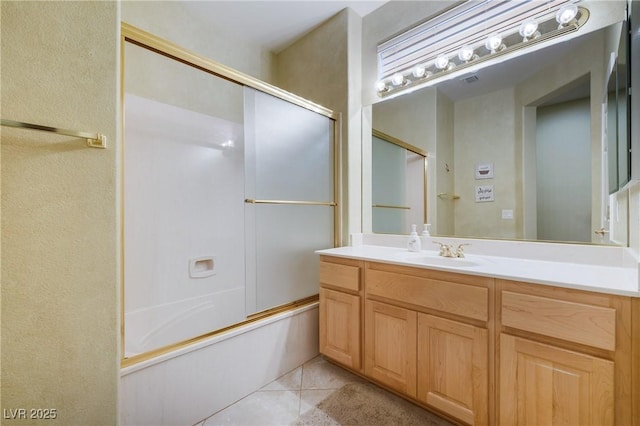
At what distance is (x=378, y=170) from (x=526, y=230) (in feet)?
3.80

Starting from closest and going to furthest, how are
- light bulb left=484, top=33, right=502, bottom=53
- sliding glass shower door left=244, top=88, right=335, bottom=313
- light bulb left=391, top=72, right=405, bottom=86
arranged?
light bulb left=484, top=33, right=502, bottom=53 < sliding glass shower door left=244, top=88, right=335, bottom=313 < light bulb left=391, top=72, right=405, bottom=86

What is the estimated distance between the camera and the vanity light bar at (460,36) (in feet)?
4.73

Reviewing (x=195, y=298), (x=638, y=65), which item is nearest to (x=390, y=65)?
(x=638, y=65)

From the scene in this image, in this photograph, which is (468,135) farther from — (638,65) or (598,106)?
(638,65)

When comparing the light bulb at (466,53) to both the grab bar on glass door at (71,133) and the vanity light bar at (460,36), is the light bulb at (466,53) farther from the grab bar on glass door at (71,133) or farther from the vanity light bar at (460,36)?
the grab bar on glass door at (71,133)

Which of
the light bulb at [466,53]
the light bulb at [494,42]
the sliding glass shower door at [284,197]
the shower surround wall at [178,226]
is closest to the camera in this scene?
the light bulb at [494,42]

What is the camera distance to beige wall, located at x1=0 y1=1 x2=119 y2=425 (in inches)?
32.8

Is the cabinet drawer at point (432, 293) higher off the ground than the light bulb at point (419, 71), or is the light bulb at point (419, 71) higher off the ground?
the light bulb at point (419, 71)

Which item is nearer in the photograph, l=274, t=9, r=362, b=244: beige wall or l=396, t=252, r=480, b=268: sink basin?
l=396, t=252, r=480, b=268: sink basin

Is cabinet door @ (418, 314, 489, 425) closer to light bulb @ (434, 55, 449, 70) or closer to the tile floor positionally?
the tile floor

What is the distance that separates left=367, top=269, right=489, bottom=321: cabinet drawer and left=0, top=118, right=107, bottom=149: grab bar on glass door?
1448 mm

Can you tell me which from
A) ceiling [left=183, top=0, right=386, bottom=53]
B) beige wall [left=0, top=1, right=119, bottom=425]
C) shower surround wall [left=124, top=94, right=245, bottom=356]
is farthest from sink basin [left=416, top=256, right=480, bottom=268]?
ceiling [left=183, top=0, right=386, bottom=53]

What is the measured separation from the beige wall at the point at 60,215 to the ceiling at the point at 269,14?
1429 millimetres

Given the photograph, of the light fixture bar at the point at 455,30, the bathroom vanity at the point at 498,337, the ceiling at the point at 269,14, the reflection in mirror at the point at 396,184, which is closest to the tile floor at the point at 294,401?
the bathroom vanity at the point at 498,337
